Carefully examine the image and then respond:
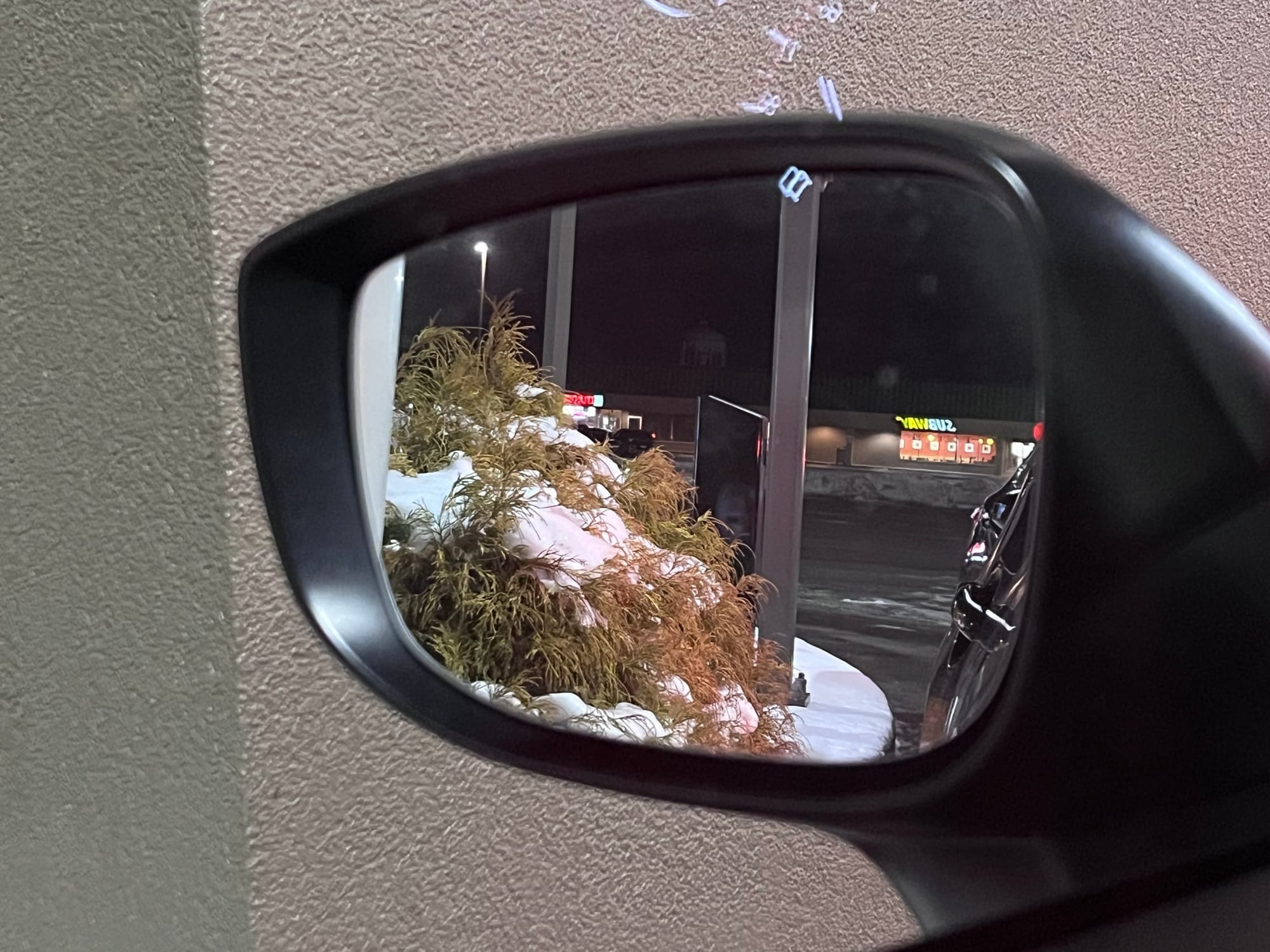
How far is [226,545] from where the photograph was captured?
0.57 m

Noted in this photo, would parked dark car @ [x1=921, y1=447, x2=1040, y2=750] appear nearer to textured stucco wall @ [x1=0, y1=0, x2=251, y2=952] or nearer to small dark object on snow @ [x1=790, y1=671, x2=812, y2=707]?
small dark object on snow @ [x1=790, y1=671, x2=812, y2=707]

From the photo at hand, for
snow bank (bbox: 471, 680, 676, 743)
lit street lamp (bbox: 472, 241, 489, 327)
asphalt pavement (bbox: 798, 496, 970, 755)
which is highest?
lit street lamp (bbox: 472, 241, 489, 327)

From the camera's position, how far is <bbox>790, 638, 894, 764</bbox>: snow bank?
426 mm

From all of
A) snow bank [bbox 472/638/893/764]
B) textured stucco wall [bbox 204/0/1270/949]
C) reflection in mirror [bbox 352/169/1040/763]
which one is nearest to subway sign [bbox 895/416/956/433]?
reflection in mirror [bbox 352/169/1040/763]

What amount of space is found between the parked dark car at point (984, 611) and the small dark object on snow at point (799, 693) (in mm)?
172

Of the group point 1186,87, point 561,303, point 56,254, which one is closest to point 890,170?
point 561,303

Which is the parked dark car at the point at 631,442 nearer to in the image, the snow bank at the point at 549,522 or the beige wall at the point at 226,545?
the snow bank at the point at 549,522

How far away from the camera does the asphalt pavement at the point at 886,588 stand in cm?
45

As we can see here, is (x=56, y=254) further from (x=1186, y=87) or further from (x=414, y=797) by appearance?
(x=1186, y=87)

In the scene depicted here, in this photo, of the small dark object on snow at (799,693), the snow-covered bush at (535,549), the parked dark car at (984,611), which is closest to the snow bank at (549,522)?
the snow-covered bush at (535,549)

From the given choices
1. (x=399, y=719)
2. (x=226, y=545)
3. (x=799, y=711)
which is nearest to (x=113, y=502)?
(x=226, y=545)

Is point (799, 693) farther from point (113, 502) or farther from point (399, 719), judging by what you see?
point (113, 502)

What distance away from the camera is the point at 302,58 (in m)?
0.57

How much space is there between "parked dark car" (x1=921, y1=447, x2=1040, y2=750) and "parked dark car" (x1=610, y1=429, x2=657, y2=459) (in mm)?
211
